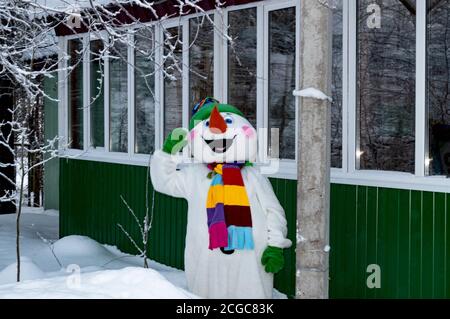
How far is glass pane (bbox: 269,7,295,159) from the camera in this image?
6.14 metres

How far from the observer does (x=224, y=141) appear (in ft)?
14.7

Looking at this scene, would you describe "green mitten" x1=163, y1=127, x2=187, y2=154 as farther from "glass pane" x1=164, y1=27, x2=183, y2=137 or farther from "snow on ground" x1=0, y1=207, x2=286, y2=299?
"glass pane" x1=164, y1=27, x2=183, y2=137

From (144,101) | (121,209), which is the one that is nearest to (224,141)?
(144,101)

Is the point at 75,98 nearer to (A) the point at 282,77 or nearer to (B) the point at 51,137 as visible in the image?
(A) the point at 282,77

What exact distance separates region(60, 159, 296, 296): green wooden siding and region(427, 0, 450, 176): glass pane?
1.49m

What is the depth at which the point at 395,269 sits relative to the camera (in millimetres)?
5137

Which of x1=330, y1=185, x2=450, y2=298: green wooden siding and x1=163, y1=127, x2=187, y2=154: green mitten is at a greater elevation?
x1=163, y1=127, x2=187, y2=154: green mitten

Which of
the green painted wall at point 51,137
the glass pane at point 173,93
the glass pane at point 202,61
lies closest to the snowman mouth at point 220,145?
the glass pane at point 202,61

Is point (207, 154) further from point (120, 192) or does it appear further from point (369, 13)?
point (120, 192)

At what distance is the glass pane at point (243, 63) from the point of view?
6.52 metres

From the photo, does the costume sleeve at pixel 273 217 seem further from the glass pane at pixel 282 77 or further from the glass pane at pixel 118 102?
the glass pane at pixel 118 102

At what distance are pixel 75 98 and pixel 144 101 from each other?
5.94ft

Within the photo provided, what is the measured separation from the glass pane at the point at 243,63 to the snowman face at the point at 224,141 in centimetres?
198

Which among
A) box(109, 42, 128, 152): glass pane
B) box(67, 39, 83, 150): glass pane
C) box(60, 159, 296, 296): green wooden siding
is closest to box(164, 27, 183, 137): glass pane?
box(60, 159, 296, 296): green wooden siding
